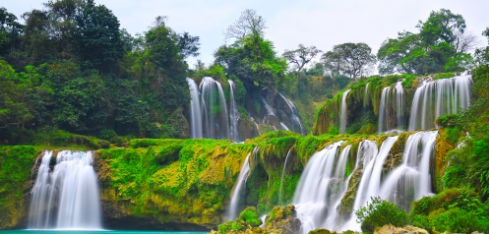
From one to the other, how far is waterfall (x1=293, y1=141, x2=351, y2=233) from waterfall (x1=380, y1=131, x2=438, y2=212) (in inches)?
102

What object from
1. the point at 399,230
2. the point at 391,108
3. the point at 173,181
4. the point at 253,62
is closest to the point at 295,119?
the point at 253,62

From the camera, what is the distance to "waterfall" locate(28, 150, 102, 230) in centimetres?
2206

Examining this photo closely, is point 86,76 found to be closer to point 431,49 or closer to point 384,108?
point 384,108

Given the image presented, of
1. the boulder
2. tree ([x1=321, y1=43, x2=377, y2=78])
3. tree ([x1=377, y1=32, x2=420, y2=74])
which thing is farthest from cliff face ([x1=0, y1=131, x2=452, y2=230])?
tree ([x1=321, y1=43, x2=377, y2=78])

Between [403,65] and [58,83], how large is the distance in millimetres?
33196

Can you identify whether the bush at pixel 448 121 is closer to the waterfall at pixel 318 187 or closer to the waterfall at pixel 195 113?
the waterfall at pixel 318 187

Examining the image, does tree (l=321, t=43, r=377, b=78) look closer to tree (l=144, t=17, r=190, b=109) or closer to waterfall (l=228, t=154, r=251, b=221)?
tree (l=144, t=17, r=190, b=109)

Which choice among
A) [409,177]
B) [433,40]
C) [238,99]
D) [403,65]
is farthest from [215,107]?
[409,177]

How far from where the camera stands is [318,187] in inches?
627

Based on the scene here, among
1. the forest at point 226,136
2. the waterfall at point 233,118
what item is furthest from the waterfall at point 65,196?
the waterfall at point 233,118

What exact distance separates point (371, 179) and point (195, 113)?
79.3ft

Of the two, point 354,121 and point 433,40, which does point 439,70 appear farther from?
point 354,121

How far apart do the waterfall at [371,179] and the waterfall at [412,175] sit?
1.04 ft

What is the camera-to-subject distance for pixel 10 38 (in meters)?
31.3
